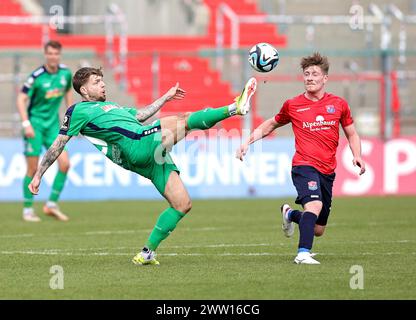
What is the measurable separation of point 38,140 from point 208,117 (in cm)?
728

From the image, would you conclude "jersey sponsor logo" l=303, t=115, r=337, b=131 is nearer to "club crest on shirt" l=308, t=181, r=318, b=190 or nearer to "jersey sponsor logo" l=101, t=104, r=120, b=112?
"club crest on shirt" l=308, t=181, r=318, b=190

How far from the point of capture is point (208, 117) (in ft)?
35.6

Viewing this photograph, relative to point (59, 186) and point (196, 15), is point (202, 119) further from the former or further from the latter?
point (196, 15)

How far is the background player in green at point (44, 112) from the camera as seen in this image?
1736 centimetres

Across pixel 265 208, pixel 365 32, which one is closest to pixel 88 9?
pixel 365 32

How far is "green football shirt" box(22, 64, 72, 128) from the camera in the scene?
57.0 ft

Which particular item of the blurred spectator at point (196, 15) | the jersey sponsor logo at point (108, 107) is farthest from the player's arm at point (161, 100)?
the blurred spectator at point (196, 15)

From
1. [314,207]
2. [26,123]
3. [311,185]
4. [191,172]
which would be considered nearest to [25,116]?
[26,123]

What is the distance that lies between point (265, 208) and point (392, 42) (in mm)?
11201

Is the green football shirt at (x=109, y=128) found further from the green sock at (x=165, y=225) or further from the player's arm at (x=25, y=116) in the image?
the player's arm at (x=25, y=116)

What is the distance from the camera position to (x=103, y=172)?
874 inches

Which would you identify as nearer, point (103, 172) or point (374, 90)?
point (103, 172)

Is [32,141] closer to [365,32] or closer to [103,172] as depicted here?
[103,172]

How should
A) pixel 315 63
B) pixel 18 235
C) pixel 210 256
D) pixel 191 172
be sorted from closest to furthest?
1. pixel 315 63
2. pixel 210 256
3. pixel 18 235
4. pixel 191 172
